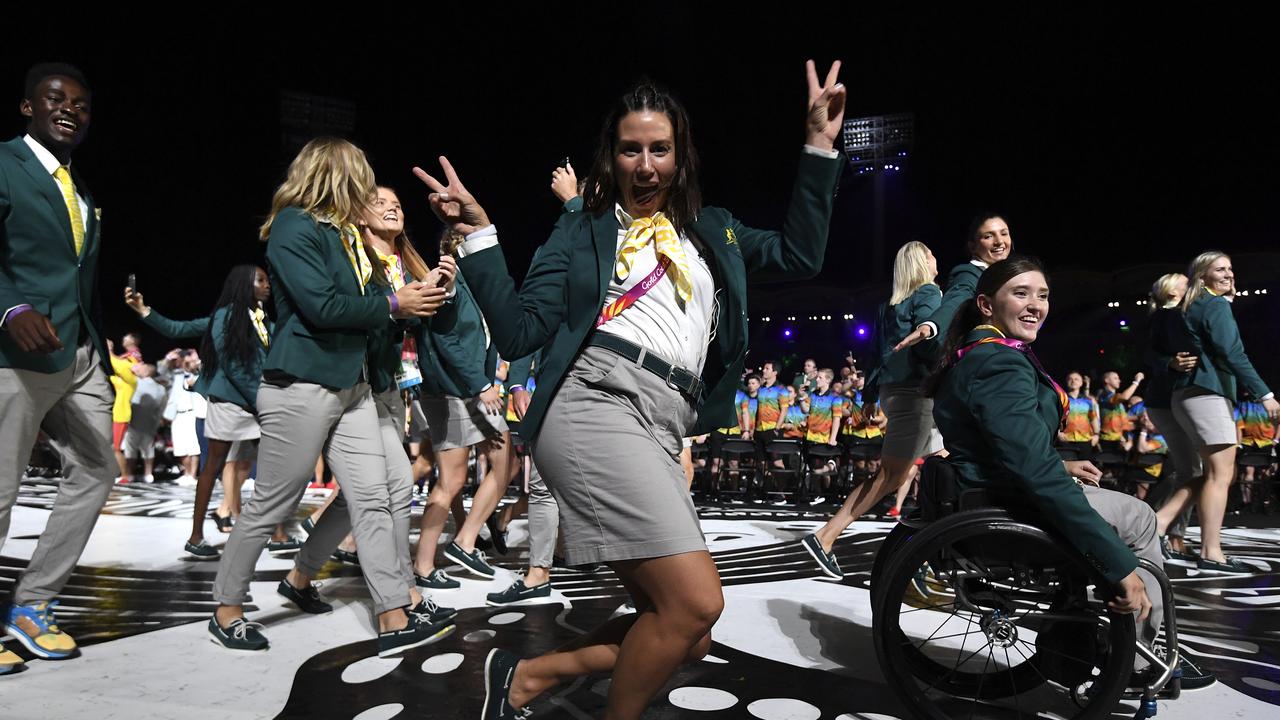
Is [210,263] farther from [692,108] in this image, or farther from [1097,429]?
[1097,429]

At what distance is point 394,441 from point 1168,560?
13.3 ft

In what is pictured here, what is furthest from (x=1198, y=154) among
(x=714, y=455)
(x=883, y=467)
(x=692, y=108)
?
(x=883, y=467)

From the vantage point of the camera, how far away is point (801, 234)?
1800 mm

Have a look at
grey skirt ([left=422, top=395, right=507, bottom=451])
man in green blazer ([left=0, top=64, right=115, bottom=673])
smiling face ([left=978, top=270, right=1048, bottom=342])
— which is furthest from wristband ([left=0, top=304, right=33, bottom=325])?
smiling face ([left=978, top=270, right=1048, bottom=342])

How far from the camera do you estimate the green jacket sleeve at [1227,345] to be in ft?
13.6

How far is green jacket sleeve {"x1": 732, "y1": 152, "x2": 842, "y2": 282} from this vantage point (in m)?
1.72

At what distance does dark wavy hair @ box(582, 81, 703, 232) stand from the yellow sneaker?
2134 millimetres

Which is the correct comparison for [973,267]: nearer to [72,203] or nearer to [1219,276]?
[1219,276]

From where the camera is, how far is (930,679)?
2.25 meters

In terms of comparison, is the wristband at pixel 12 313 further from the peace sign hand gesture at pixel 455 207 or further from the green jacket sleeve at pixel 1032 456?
the green jacket sleeve at pixel 1032 456

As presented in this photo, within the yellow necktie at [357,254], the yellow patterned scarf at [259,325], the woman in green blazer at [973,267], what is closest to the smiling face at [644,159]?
the yellow necktie at [357,254]

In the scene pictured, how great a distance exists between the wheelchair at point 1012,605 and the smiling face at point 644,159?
1032 millimetres

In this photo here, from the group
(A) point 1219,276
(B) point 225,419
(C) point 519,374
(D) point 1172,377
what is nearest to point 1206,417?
(D) point 1172,377

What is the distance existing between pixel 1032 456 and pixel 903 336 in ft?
6.99
